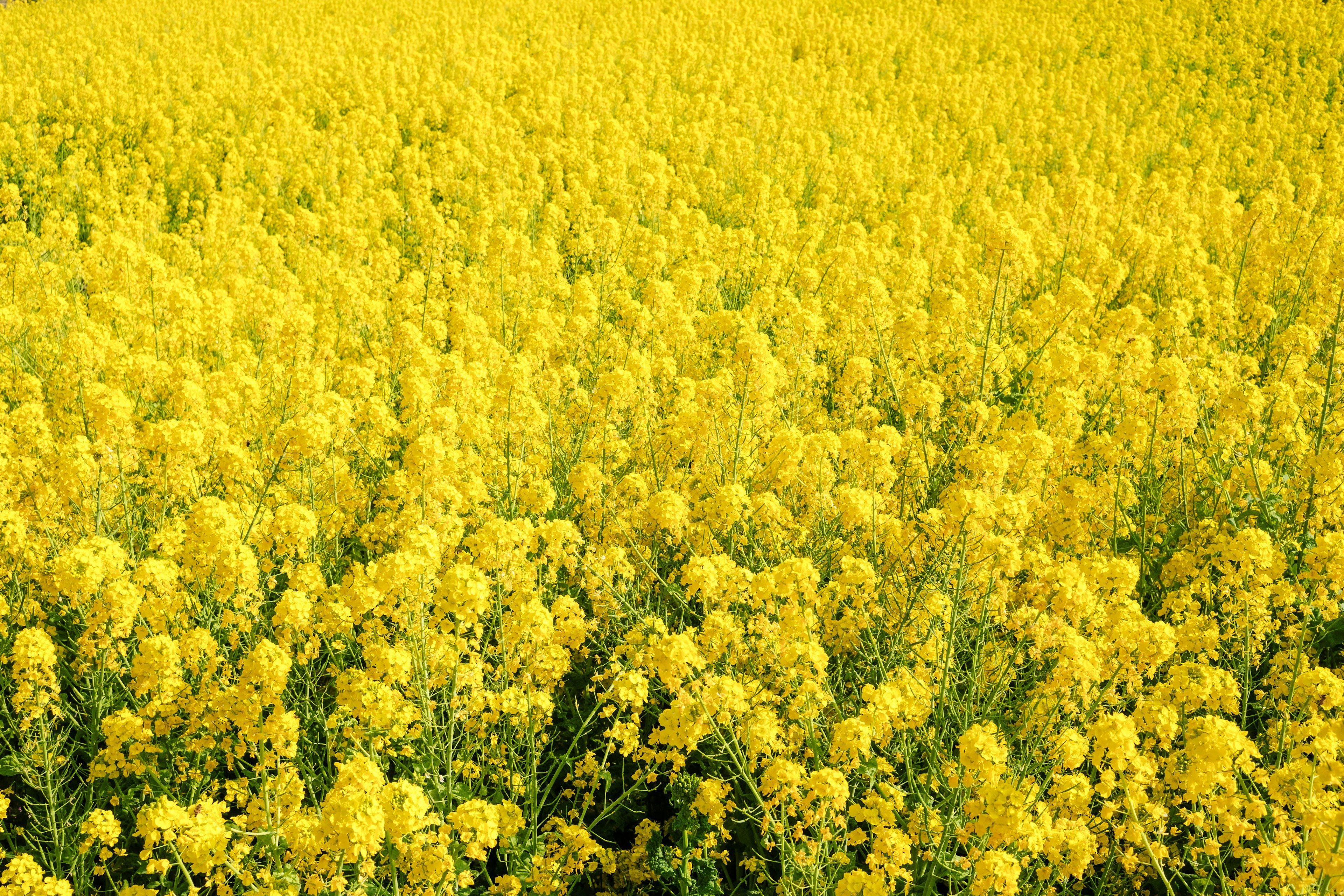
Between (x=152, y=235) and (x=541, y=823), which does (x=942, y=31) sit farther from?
(x=541, y=823)

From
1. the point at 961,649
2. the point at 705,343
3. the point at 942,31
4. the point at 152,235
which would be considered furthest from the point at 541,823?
the point at 942,31

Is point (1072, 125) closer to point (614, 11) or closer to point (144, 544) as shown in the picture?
point (614, 11)

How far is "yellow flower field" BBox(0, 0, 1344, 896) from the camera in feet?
9.38

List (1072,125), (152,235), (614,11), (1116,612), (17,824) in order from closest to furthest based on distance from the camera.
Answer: (1116,612)
(17,824)
(152,235)
(1072,125)
(614,11)


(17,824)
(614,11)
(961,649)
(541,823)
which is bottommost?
(17,824)

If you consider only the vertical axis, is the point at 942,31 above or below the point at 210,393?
above

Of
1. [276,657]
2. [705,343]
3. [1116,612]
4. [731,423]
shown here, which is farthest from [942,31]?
[276,657]

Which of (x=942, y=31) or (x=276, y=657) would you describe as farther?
(x=942, y=31)

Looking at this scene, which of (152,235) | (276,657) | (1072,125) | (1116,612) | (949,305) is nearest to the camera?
(276,657)

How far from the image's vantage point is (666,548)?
4277 mm

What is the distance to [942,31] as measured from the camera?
16.4 m

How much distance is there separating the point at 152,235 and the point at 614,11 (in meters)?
9.88

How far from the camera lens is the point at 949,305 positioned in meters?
5.24

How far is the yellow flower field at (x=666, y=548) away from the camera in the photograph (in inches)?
113
